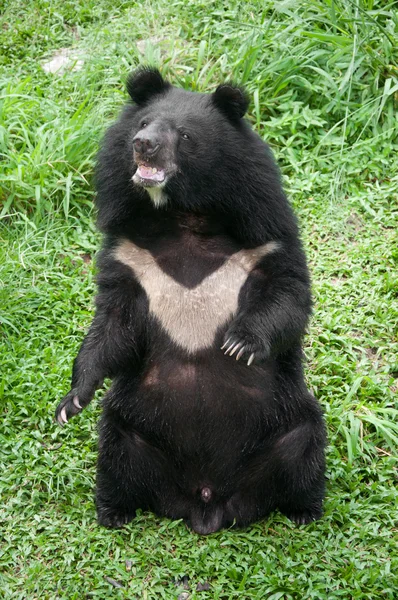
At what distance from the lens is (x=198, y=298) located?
4723mm

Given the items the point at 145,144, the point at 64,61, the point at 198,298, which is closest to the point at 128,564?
the point at 198,298

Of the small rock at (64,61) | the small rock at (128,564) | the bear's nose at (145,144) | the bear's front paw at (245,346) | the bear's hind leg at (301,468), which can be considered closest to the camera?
the bear's nose at (145,144)

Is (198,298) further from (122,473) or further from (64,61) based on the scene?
(64,61)

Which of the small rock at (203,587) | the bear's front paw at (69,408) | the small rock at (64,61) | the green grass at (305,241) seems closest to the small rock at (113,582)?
the green grass at (305,241)

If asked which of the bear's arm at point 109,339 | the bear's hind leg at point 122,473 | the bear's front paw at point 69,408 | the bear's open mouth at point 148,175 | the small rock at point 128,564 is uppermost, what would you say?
the bear's open mouth at point 148,175

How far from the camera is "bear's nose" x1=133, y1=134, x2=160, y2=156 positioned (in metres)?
4.36

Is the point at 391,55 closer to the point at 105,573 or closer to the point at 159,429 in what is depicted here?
the point at 159,429

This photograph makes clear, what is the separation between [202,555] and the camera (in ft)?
15.2

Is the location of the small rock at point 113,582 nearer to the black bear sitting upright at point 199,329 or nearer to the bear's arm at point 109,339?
the black bear sitting upright at point 199,329

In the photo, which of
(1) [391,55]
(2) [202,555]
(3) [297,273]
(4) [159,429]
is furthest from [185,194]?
(1) [391,55]

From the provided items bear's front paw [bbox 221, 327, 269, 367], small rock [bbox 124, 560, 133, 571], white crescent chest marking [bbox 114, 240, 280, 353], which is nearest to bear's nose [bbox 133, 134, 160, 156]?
white crescent chest marking [bbox 114, 240, 280, 353]

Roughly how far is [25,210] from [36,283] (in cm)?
56

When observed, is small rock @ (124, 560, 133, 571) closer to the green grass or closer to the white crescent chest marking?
the green grass

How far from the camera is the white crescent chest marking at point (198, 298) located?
4.70 m
